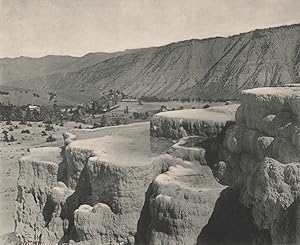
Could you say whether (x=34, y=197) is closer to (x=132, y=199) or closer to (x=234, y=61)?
(x=132, y=199)

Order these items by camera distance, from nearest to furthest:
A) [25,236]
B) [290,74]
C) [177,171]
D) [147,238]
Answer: [147,238] → [177,171] → [25,236] → [290,74]

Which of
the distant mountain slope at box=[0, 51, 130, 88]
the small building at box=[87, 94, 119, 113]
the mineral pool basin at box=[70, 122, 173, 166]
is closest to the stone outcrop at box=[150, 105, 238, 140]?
the mineral pool basin at box=[70, 122, 173, 166]

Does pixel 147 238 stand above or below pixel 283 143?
below

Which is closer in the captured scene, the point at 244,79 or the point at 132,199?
the point at 132,199

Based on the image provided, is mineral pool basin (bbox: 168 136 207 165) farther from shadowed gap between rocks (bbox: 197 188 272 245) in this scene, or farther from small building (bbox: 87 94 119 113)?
small building (bbox: 87 94 119 113)

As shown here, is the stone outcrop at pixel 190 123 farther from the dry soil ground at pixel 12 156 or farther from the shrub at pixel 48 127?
the shrub at pixel 48 127

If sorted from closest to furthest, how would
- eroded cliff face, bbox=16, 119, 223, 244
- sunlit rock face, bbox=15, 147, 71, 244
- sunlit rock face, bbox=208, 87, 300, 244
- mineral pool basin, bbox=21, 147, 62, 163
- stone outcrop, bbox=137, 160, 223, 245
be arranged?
1. sunlit rock face, bbox=208, 87, 300, 244
2. stone outcrop, bbox=137, 160, 223, 245
3. eroded cliff face, bbox=16, 119, 223, 244
4. sunlit rock face, bbox=15, 147, 71, 244
5. mineral pool basin, bbox=21, 147, 62, 163

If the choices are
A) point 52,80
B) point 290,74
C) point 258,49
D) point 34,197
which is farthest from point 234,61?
point 34,197
